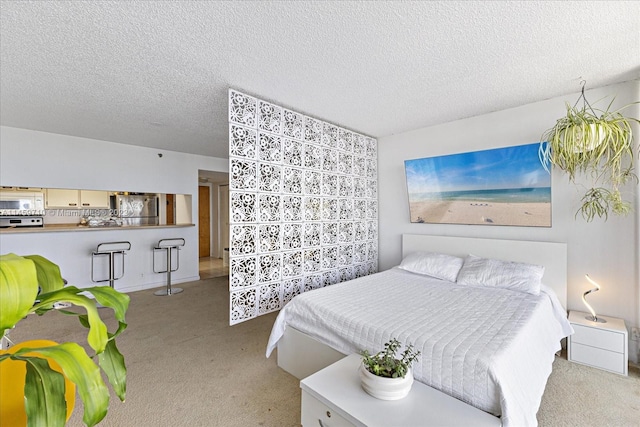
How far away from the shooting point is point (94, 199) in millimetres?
5141

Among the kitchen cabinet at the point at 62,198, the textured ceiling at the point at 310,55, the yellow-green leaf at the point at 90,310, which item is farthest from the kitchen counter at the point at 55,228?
the yellow-green leaf at the point at 90,310

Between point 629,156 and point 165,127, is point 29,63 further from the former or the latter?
point 629,156

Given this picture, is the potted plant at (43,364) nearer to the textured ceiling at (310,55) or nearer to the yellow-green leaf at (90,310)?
the yellow-green leaf at (90,310)

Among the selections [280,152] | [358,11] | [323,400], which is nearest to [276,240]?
[280,152]

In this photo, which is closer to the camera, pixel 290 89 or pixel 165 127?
pixel 290 89

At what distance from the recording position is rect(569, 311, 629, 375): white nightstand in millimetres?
2418

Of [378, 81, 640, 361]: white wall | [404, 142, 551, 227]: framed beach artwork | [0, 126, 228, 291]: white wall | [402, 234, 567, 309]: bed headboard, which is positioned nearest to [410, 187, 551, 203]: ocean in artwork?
[404, 142, 551, 227]: framed beach artwork

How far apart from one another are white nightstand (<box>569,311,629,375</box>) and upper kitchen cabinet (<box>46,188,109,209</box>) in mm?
6740

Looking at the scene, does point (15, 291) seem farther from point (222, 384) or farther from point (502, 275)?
point (502, 275)

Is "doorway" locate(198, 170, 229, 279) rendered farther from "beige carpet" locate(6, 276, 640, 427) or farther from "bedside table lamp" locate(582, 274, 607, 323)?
"bedside table lamp" locate(582, 274, 607, 323)

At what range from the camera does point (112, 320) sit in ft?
12.2

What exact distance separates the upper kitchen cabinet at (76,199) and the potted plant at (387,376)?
5.34 meters

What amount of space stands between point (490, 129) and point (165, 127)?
4172 mm

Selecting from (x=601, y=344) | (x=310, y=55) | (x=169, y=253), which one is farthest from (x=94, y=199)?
(x=601, y=344)
